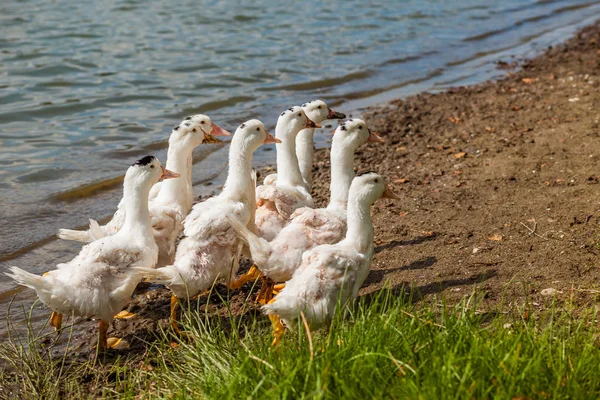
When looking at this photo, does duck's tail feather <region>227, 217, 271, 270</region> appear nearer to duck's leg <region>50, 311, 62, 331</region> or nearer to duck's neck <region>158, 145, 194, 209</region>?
duck's neck <region>158, 145, 194, 209</region>

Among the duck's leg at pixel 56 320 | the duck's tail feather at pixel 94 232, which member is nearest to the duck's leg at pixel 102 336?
the duck's leg at pixel 56 320

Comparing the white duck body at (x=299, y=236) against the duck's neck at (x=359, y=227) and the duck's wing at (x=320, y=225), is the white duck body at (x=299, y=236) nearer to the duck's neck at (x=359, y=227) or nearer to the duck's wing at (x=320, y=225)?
the duck's wing at (x=320, y=225)

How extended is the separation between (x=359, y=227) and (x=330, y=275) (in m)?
0.44

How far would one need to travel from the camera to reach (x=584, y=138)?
8.59 metres

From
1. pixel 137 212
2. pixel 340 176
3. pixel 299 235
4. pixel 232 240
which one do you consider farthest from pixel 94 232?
pixel 340 176

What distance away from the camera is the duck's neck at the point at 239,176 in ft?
19.4

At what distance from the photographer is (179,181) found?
20.6 feet

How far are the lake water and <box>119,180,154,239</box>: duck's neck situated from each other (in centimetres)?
107

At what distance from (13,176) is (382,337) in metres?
6.21

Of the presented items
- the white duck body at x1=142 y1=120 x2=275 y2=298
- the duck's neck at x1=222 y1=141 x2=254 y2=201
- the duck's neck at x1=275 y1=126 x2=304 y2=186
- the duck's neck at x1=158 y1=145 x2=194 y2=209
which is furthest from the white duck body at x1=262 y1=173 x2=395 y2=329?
the duck's neck at x1=158 y1=145 x2=194 y2=209

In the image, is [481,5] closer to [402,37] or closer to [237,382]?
[402,37]

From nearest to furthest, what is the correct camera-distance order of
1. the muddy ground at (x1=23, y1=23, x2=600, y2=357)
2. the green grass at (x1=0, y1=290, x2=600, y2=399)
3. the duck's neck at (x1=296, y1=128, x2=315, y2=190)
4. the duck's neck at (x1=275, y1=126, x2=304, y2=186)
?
the green grass at (x1=0, y1=290, x2=600, y2=399) → the muddy ground at (x1=23, y1=23, x2=600, y2=357) → the duck's neck at (x1=275, y1=126, x2=304, y2=186) → the duck's neck at (x1=296, y1=128, x2=315, y2=190)

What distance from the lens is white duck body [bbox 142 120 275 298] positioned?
5.44 meters

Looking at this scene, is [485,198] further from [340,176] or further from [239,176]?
[239,176]
